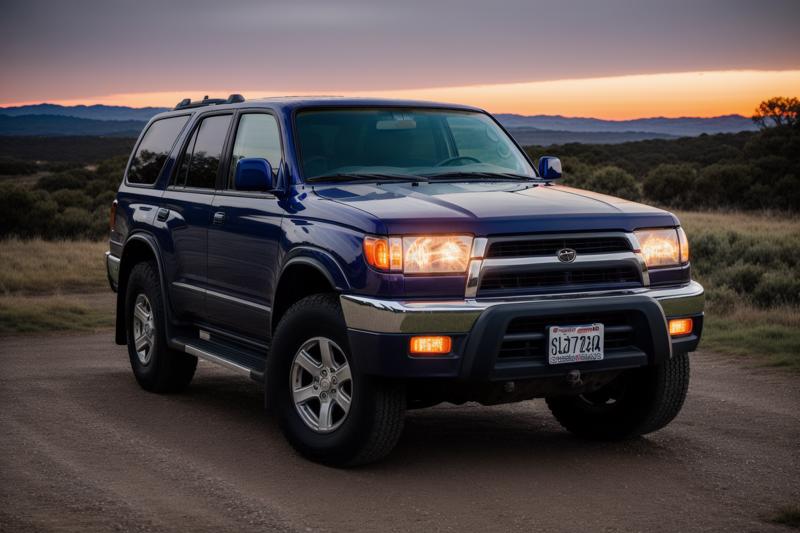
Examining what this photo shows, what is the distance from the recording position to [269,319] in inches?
261

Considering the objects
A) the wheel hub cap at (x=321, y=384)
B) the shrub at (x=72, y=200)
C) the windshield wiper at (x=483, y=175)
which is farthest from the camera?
the shrub at (x=72, y=200)

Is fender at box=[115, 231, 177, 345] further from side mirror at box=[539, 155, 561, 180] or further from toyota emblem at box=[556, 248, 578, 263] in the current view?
toyota emblem at box=[556, 248, 578, 263]

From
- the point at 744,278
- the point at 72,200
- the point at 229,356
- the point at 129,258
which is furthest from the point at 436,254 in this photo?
the point at 72,200

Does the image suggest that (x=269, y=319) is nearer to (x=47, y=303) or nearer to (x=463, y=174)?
(x=463, y=174)

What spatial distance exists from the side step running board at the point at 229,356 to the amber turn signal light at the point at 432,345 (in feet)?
4.88

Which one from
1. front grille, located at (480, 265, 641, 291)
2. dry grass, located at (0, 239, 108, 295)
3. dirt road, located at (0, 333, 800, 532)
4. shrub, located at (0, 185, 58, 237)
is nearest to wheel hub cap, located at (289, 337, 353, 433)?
dirt road, located at (0, 333, 800, 532)

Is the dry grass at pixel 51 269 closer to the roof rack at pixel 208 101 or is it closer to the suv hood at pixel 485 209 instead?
the roof rack at pixel 208 101

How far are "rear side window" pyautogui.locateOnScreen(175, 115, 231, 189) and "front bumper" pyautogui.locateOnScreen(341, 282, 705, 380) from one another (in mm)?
2397

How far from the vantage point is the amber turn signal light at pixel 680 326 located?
20.0 ft

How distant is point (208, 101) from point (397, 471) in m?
3.67

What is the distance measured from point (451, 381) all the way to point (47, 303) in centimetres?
1110

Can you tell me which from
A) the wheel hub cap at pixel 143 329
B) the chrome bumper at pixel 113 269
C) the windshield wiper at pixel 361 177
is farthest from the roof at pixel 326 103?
the chrome bumper at pixel 113 269

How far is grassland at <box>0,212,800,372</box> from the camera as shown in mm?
11812

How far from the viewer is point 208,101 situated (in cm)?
844
